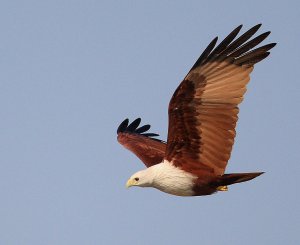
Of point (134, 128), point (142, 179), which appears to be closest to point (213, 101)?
point (142, 179)

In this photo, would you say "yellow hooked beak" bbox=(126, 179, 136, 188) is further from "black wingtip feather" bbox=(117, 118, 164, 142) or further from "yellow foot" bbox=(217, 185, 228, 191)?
"black wingtip feather" bbox=(117, 118, 164, 142)

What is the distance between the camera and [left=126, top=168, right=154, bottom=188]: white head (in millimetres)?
11031

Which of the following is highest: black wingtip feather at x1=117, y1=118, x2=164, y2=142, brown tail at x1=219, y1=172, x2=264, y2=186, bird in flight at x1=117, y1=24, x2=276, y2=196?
black wingtip feather at x1=117, y1=118, x2=164, y2=142

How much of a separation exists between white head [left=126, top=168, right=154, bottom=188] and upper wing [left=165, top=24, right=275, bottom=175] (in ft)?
1.74

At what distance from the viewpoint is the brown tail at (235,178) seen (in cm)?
1062

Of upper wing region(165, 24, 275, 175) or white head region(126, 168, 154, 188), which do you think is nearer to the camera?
upper wing region(165, 24, 275, 175)

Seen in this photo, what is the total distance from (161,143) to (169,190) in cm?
399

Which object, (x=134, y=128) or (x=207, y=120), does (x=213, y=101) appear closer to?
(x=207, y=120)

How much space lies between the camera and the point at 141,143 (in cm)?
1443

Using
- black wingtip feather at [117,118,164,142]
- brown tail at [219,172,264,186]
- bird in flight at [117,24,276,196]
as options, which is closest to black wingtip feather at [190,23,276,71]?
bird in flight at [117,24,276,196]

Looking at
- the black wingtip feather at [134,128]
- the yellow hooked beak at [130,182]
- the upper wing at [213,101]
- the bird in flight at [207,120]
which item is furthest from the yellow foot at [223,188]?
the black wingtip feather at [134,128]

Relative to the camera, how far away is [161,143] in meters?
15.0

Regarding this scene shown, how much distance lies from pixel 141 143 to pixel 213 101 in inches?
158

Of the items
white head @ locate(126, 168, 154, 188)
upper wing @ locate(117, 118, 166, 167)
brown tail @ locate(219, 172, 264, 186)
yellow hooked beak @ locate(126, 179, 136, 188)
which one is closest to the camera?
brown tail @ locate(219, 172, 264, 186)
